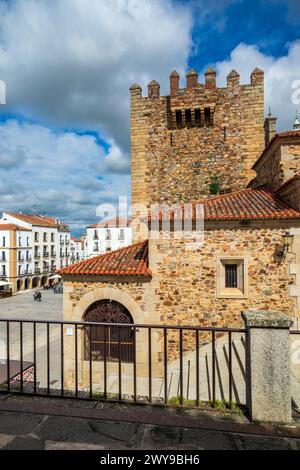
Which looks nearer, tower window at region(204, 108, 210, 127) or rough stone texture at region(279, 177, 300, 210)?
rough stone texture at region(279, 177, 300, 210)

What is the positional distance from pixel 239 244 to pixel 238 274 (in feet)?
3.30

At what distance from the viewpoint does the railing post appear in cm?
266

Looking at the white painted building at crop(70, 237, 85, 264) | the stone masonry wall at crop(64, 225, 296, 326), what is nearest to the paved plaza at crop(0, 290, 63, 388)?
the stone masonry wall at crop(64, 225, 296, 326)

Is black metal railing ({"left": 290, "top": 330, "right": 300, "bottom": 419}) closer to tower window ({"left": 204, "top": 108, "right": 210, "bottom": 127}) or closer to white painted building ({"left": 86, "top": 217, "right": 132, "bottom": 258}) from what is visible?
tower window ({"left": 204, "top": 108, "right": 210, "bottom": 127})

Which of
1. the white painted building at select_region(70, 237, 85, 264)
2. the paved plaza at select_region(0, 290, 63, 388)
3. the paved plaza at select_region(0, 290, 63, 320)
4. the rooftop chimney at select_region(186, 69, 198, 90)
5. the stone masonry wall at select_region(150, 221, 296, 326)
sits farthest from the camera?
the white painted building at select_region(70, 237, 85, 264)

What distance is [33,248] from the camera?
1665 inches

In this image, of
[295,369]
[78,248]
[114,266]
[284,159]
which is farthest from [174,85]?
[78,248]

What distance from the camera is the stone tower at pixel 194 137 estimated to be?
14.9 m

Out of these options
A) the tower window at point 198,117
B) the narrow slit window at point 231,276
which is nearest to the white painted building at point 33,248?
the tower window at point 198,117

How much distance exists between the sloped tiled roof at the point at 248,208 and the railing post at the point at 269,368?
267 inches

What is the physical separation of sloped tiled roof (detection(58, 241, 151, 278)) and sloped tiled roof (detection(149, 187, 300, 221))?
5.60 feet

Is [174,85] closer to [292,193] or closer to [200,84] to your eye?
[200,84]

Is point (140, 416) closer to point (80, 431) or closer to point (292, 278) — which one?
point (80, 431)

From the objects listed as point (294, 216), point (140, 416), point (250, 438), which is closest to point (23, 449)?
point (140, 416)
